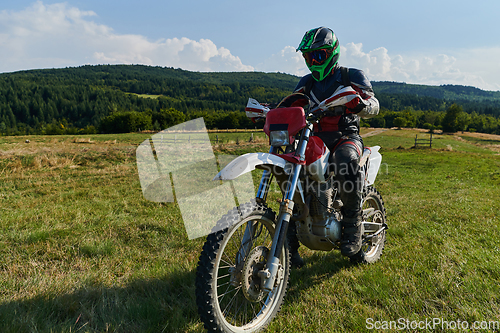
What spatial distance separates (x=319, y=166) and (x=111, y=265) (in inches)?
125

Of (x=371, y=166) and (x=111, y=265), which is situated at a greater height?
(x=371, y=166)

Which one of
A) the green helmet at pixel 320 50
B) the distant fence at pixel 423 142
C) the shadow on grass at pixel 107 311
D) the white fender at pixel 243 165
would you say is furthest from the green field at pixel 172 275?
the distant fence at pixel 423 142

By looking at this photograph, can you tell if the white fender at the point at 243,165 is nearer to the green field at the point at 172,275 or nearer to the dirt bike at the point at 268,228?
the dirt bike at the point at 268,228

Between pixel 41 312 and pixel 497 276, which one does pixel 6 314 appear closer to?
pixel 41 312

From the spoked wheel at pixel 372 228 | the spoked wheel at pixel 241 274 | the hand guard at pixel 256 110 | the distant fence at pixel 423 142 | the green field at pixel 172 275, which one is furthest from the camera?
the distant fence at pixel 423 142

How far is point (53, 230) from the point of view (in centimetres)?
512

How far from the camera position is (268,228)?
304cm

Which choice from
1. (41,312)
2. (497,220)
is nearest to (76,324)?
(41,312)

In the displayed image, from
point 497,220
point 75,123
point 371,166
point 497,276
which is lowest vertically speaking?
point 75,123

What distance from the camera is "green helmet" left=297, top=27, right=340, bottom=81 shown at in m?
3.48

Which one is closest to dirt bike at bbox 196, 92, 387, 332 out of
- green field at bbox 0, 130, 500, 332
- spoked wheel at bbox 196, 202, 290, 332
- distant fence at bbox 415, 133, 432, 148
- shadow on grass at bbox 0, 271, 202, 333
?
spoked wheel at bbox 196, 202, 290, 332

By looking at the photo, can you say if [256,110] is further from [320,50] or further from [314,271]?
[314,271]

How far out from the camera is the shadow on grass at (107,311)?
2.57 meters

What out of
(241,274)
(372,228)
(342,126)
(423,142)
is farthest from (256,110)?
(423,142)
